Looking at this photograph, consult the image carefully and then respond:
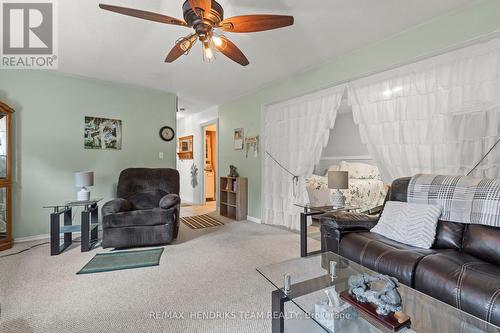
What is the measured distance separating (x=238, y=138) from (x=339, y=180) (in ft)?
8.37

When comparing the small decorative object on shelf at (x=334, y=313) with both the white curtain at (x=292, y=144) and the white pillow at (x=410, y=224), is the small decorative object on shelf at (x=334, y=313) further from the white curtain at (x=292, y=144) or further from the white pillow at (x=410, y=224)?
the white curtain at (x=292, y=144)

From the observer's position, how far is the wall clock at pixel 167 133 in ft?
14.5

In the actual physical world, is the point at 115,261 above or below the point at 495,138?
below

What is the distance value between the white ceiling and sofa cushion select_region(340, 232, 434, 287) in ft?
6.61

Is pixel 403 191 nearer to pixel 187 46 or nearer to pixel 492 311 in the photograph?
pixel 492 311

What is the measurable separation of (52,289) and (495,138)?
12.8 ft

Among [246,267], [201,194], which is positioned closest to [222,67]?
[246,267]

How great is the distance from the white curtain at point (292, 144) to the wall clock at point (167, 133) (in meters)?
1.76

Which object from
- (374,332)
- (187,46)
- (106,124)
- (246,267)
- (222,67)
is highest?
(222,67)

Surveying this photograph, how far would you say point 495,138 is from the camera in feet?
6.45

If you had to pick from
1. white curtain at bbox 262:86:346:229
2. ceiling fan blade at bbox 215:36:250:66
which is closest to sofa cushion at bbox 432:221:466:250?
white curtain at bbox 262:86:346:229

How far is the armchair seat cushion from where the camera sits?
2906 mm

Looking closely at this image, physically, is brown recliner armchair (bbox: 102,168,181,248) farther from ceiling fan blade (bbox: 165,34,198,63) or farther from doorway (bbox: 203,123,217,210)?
doorway (bbox: 203,123,217,210)

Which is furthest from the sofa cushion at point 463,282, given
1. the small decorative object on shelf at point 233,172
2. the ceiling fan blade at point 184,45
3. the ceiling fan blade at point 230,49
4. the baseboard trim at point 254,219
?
the small decorative object on shelf at point 233,172
